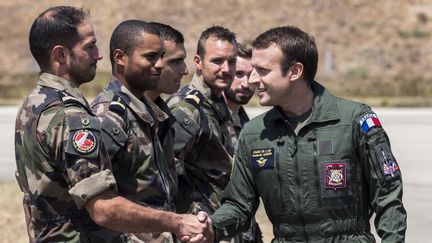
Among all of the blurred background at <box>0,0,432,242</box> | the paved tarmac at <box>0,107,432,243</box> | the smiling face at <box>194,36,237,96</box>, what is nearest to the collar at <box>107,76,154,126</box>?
the smiling face at <box>194,36,237,96</box>

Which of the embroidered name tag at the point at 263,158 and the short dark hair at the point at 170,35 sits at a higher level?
the short dark hair at the point at 170,35

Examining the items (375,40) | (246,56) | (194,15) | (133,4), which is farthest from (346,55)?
(246,56)

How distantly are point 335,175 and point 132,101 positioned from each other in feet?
A: 3.72

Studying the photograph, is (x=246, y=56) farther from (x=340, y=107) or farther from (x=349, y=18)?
(x=349, y=18)

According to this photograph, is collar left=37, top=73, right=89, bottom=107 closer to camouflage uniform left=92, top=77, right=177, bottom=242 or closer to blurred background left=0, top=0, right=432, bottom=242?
camouflage uniform left=92, top=77, right=177, bottom=242

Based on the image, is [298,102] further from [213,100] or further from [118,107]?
[213,100]

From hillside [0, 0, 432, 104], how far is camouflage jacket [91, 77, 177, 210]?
153 feet

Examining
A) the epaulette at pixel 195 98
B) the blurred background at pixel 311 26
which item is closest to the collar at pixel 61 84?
the epaulette at pixel 195 98

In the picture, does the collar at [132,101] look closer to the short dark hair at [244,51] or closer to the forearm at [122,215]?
the forearm at [122,215]

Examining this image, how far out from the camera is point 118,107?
4926 mm

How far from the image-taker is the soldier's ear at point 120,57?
5.16m

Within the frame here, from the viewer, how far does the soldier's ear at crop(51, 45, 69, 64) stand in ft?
14.7

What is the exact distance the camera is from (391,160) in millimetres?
4492

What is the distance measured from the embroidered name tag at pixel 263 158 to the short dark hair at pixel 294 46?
15.1 inches
